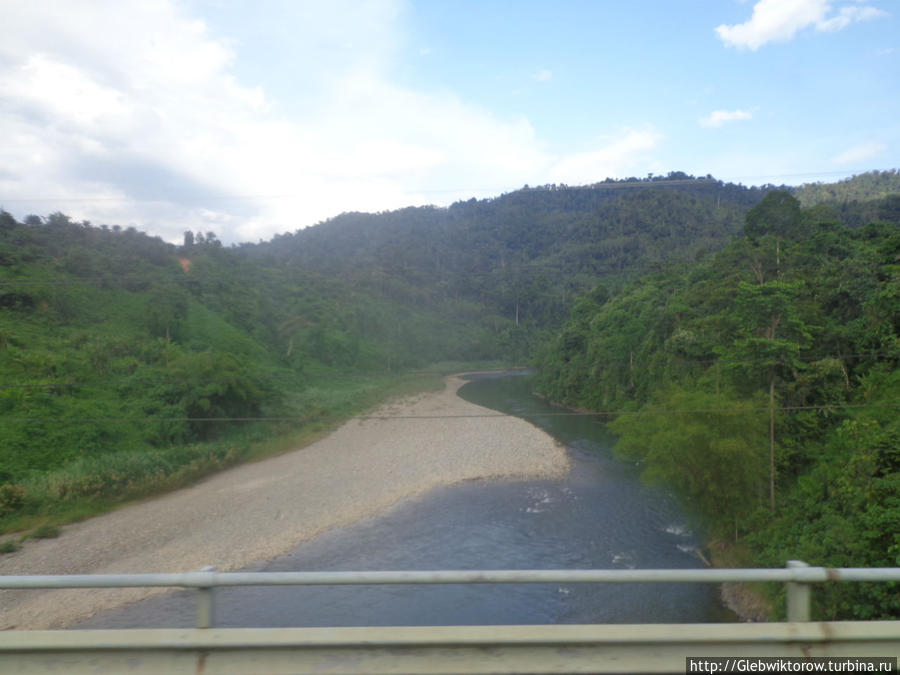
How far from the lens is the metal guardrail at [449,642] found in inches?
65.1

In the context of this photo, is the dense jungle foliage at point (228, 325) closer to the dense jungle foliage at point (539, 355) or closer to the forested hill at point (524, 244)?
the dense jungle foliage at point (539, 355)

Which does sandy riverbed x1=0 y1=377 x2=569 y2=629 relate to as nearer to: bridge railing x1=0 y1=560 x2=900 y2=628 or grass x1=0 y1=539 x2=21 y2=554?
grass x1=0 y1=539 x2=21 y2=554

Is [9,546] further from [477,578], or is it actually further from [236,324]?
[236,324]

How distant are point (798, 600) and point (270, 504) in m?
13.0

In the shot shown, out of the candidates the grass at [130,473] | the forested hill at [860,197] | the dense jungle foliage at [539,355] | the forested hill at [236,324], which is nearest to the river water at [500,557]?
the dense jungle foliage at [539,355]

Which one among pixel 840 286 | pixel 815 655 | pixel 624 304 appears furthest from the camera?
pixel 624 304

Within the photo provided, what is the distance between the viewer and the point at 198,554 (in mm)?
10398

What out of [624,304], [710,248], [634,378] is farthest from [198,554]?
[710,248]

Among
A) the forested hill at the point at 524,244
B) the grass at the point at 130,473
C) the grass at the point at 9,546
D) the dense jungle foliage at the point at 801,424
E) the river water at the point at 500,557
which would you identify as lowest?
the river water at the point at 500,557

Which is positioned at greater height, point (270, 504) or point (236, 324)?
point (236, 324)

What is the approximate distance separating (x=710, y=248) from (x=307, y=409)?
29719mm

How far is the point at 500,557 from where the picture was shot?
996 centimetres

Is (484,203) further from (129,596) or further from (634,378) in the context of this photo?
(129,596)

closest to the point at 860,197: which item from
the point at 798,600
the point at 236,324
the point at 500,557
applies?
the point at 236,324
